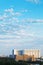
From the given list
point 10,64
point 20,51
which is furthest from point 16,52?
point 10,64

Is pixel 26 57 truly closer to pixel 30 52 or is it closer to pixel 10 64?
pixel 30 52

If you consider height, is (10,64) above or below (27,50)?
below

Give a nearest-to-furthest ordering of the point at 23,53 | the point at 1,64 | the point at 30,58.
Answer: the point at 1,64 < the point at 30,58 < the point at 23,53

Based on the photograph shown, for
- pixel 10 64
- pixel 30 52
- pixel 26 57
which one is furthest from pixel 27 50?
pixel 10 64

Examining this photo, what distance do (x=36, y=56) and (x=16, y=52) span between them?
18610 mm

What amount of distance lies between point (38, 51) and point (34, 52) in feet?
13.2

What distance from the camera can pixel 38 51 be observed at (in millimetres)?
174000

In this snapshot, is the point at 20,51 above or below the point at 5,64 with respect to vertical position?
above

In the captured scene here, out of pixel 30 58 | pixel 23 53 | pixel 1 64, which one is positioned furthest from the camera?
pixel 23 53

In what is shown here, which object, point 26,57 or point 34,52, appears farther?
point 34,52

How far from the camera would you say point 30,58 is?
153m

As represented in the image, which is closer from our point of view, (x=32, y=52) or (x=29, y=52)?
(x=29, y=52)

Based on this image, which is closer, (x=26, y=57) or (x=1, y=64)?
(x=1, y=64)

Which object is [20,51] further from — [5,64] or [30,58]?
[5,64]
